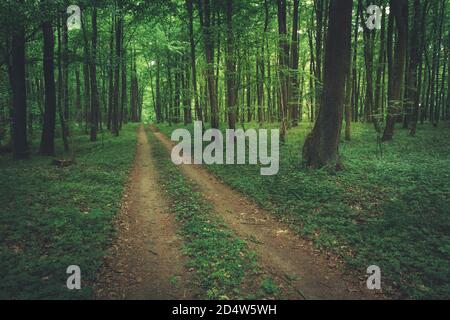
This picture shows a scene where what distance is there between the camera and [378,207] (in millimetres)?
8984

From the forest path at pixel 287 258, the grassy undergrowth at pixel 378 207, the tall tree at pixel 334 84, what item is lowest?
the forest path at pixel 287 258

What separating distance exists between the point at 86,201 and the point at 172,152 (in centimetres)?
1005

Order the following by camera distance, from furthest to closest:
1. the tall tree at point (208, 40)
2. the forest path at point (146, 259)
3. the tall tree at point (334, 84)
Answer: the tall tree at point (208, 40)
the tall tree at point (334, 84)
the forest path at point (146, 259)

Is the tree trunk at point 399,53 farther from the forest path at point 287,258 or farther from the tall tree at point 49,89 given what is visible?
the tall tree at point 49,89

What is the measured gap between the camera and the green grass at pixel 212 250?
5859mm

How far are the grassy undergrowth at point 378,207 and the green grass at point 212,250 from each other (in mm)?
2002

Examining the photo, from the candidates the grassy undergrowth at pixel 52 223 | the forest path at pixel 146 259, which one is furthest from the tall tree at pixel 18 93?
the forest path at pixel 146 259

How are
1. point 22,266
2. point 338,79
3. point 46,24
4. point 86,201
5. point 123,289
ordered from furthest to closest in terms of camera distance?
point 46,24 < point 338,79 < point 86,201 < point 22,266 < point 123,289

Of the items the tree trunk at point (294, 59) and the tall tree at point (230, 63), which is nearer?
the tall tree at point (230, 63)

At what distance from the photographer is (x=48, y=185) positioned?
1176cm

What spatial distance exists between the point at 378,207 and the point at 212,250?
531 centimetres

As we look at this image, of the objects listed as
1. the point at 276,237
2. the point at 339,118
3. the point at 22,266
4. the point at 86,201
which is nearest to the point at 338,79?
the point at 339,118

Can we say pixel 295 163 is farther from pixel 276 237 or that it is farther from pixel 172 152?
pixel 172 152

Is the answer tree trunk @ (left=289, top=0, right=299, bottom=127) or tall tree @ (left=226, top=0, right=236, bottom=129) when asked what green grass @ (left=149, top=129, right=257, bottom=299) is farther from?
tree trunk @ (left=289, top=0, right=299, bottom=127)
